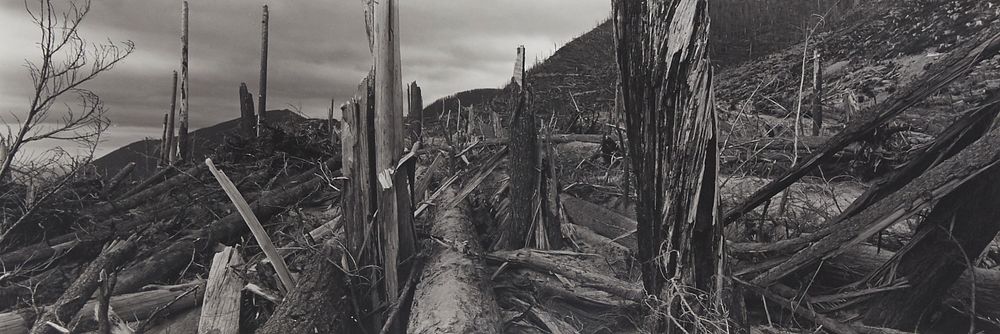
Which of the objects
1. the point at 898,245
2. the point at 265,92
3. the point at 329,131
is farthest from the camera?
the point at 265,92

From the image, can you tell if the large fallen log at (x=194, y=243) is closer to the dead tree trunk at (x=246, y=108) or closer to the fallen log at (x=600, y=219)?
the fallen log at (x=600, y=219)

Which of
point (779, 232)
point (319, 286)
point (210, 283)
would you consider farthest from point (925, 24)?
point (210, 283)

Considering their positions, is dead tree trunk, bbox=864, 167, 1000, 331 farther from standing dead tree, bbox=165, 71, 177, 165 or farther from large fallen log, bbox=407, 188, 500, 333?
standing dead tree, bbox=165, 71, 177, 165

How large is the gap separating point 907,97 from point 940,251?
713 mm

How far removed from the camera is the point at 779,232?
3.46 metres

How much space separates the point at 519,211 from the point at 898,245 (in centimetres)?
238

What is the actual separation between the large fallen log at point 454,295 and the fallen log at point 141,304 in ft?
7.53

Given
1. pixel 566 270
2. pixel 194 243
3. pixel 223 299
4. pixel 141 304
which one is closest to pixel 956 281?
pixel 566 270

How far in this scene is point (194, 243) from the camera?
4902 mm

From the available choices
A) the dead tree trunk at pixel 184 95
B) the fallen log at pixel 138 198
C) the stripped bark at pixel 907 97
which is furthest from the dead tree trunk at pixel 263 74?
the stripped bark at pixel 907 97

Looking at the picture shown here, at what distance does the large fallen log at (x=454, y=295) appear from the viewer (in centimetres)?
239

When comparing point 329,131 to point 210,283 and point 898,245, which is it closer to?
point 210,283

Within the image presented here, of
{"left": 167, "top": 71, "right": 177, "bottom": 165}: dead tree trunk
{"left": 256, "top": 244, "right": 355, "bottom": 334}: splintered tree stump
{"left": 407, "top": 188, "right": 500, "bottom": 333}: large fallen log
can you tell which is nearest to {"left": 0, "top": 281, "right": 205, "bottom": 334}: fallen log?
{"left": 256, "top": 244, "right": 355, "bottom": 334}: splintered tree stump

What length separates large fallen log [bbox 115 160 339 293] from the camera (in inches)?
171
